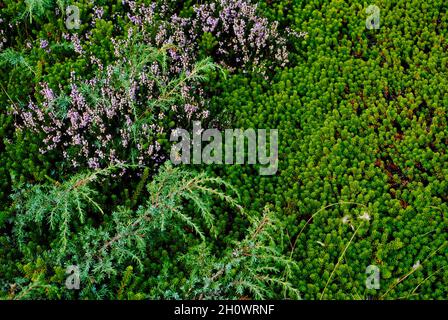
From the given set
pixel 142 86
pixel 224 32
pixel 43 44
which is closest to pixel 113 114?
pixel 142 86

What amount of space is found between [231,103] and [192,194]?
1443mm

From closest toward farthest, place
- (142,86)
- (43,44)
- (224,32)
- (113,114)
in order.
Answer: (113,114) → (142,86) → (43,44) → (224,32)

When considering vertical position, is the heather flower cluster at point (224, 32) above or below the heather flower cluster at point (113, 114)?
above

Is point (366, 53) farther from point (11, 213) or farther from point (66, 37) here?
point (11, 213)

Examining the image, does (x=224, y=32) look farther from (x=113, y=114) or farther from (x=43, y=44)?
(x=43, y=44)

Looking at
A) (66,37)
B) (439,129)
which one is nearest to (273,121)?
(439,129)

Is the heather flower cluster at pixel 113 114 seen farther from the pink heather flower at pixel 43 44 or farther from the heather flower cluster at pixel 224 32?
the pink heather flower at pixel 43 44

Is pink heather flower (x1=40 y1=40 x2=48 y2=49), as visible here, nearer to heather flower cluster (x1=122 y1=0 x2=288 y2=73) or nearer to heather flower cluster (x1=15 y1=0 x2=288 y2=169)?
heather flower cluster (x1=15 y1=0 x2=288 y2=169)

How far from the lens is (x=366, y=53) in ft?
18.7

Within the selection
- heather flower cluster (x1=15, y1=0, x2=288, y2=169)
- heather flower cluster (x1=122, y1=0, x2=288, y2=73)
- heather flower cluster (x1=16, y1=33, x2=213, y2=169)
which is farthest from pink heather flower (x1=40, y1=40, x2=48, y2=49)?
heather flower cluster (x1=122, y1=0, x2=288, y2=73)

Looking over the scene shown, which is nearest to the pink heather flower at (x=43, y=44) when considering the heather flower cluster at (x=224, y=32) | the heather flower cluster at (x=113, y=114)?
the heather flower cluster at (x=113, y=114)

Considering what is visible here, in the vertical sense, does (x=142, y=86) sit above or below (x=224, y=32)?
below
